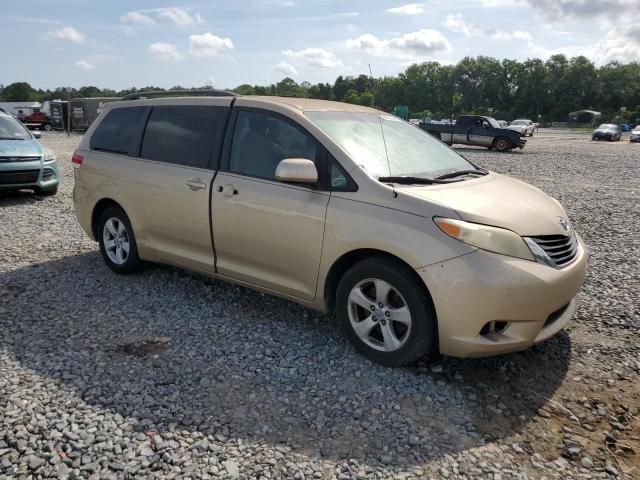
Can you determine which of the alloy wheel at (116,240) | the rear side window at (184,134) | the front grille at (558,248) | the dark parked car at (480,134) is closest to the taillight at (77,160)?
the alloy wheel at (116,240)

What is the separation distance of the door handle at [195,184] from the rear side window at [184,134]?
0.14m

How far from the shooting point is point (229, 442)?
111 inches

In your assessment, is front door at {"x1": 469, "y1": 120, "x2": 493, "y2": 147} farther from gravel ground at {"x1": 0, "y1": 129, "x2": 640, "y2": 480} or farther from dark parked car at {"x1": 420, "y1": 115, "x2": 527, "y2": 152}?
gravel ground at {"x1": 0, "y1": 129, "x2": 640, "y2": 480}

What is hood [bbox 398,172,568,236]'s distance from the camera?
3338mm

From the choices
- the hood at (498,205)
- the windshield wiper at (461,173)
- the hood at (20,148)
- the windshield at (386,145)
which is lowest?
the hood at (20,148)

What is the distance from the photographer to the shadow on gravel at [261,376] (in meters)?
2.94

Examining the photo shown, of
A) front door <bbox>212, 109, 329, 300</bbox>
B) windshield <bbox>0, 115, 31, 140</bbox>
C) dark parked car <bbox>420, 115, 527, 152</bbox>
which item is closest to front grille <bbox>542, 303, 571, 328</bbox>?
front door <bbox>212, 109, 329, 300</bbox>

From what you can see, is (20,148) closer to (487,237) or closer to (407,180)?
(407,180)

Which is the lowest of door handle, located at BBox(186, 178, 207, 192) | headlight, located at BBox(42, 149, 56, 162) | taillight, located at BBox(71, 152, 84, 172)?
headlight, located at BBox(42, 149, 56, 162)

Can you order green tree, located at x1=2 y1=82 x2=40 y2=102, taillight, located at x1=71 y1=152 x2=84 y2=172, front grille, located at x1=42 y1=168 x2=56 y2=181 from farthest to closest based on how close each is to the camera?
green tree, located at x1=2 y1=82 x2=40 y2=102, front grille, located at x1=42 y1=168 x2=56 y2=181, taillight, located at x1=71 y1=152 x2=84 y2=172

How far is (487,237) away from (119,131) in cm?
390

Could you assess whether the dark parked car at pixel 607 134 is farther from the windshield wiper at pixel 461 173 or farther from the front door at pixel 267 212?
the front door at pixel 267 212

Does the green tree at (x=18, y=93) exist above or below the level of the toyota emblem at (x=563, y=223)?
below

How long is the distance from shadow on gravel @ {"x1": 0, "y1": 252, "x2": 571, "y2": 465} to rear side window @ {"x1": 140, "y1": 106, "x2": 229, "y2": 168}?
1.31 metres
